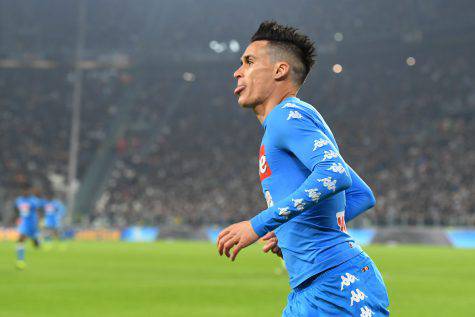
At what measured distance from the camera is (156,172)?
49.6 m

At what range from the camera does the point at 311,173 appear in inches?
140

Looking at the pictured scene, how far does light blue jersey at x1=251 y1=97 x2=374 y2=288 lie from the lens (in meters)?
3.48

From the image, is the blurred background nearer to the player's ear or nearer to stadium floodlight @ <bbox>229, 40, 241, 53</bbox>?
stadium floodlight @ <bbox>229, 40, 241, 53</bbox>

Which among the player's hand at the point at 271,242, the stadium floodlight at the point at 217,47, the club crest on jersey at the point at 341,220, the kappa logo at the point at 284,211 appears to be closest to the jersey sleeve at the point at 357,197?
the club crest on jersey at the point at 341,220

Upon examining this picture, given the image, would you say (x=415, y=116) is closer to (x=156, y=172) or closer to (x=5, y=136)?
(x=156, y=172)

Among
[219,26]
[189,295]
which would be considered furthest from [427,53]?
[189,295]

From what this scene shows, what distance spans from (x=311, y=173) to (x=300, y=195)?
154 millimetres

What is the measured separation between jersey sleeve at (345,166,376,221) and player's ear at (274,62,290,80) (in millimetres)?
Answer: 771

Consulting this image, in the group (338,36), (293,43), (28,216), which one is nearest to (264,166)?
(293,43)

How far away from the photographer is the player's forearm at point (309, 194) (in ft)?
11.3

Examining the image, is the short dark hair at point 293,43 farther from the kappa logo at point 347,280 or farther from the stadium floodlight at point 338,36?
the stadium floodlight at point 338,36

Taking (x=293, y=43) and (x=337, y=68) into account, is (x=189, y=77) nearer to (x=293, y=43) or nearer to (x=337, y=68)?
(x=337, y=68)

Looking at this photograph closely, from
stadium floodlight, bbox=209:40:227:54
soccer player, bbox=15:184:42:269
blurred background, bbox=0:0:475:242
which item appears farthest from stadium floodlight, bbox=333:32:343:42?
soccer player, bbox=15:184:42:269

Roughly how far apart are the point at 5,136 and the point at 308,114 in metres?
49.3
